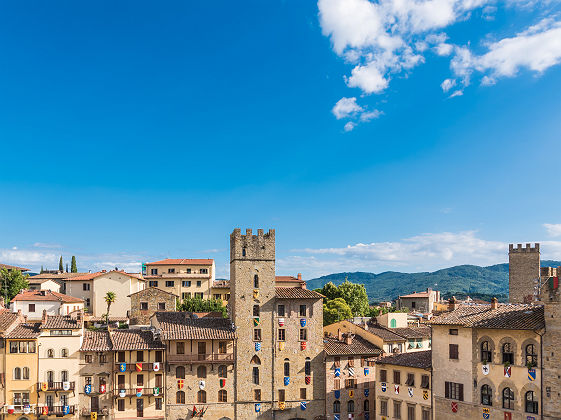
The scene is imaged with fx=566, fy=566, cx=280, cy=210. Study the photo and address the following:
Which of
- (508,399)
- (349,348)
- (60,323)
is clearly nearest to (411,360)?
(349,348)

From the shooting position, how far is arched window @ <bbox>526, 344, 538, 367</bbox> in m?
52.3

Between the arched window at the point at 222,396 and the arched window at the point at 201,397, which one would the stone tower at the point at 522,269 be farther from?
the arched window at the point at 201,397

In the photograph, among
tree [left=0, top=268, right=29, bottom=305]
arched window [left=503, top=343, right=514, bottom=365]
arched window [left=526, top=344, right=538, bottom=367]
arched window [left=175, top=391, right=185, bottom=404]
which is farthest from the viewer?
tree [left=0, top=268, right=29, bottom=305]

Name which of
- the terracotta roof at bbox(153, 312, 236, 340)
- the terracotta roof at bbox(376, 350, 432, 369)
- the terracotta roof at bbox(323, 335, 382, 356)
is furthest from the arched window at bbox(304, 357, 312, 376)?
the terracotta roof at bbox(153, 312, 236, 340)

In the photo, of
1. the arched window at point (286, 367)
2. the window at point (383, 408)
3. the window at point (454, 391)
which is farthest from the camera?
the arched window at point (286, 367)

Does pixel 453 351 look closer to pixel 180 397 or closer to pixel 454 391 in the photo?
pixel 454 391

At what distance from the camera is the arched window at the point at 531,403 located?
2054 inches

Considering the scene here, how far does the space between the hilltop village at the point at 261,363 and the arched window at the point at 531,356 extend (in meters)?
0.61

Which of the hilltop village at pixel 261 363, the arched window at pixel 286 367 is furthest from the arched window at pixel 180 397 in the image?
the arched window at pixel 286 367

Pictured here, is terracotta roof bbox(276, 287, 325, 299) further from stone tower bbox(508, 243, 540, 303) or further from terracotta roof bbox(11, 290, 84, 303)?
stone tower bbox(508, 243, 540, 303)

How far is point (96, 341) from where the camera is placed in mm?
67750

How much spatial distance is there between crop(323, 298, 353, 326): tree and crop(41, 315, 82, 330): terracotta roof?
48.1 m

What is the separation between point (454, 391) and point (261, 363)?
79.6 ft

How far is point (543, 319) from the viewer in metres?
52.6
